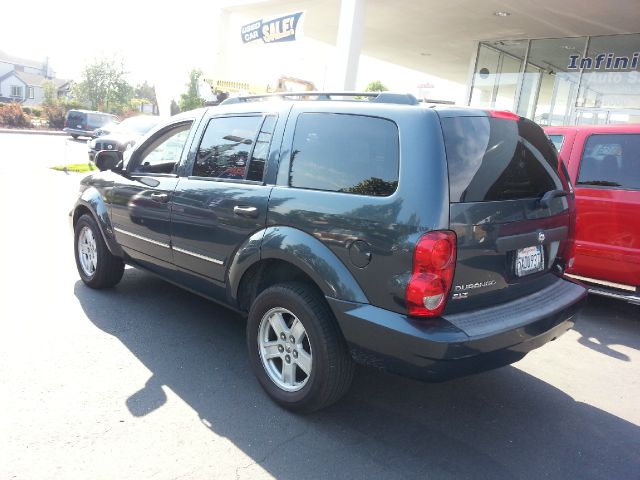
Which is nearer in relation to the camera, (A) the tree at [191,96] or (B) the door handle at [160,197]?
(B) the door handle at [160,197]

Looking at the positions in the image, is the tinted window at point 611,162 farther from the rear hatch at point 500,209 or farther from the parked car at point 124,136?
the parked car at point 124,136

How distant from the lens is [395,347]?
2.60 meters

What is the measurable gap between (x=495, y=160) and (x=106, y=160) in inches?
137

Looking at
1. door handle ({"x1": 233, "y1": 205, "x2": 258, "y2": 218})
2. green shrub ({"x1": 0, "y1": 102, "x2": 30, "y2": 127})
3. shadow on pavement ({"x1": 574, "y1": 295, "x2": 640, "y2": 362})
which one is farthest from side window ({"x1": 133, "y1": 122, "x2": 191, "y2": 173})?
green shrub ({"x1": 0, "y1": 102, "x2": 30, "y2": 127})

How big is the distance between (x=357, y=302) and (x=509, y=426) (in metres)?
1.32

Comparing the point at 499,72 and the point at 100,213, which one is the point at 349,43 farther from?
the point at 100,213

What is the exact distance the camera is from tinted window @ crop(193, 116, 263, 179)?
3566 millimetres

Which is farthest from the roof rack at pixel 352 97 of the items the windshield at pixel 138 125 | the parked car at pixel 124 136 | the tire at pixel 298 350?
the windshield at pixel 138 125

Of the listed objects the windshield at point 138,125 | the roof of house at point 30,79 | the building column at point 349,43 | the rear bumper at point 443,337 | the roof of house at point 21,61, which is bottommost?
the rear bumper at point 443,337

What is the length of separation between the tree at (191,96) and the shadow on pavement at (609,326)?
891 inches

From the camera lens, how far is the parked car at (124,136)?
1459 centimetres

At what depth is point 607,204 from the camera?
5.05m

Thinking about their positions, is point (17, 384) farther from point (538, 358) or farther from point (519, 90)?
point (519, 90)

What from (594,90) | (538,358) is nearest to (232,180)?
(538,358)
